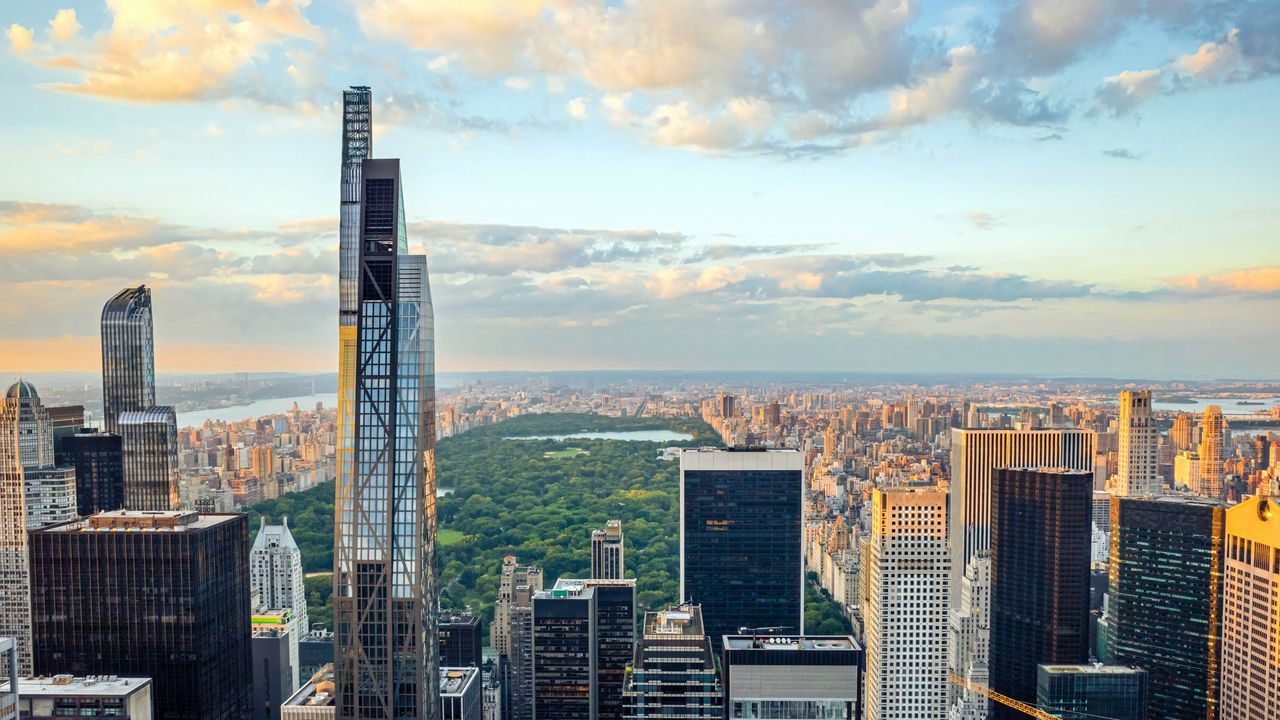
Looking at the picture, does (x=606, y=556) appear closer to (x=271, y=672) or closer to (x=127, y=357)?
(x=271, y=672)

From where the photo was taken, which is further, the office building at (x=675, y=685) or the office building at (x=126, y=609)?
the office building at (x=675, y=685)

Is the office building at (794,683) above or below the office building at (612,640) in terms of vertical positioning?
above

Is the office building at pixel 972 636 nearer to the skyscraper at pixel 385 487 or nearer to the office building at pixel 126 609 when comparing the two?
the skyscraper at pixel 385 487

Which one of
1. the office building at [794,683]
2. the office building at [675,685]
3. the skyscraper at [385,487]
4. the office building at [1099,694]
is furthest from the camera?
the office building at [1099,694]

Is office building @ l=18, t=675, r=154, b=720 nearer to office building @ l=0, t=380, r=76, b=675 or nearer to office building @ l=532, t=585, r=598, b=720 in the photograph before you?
office building @ l=532, t=585, r=598, b=720

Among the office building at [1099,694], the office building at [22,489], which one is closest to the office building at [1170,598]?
the office building at [1099,694]

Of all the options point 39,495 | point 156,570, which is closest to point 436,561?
point 156,570
